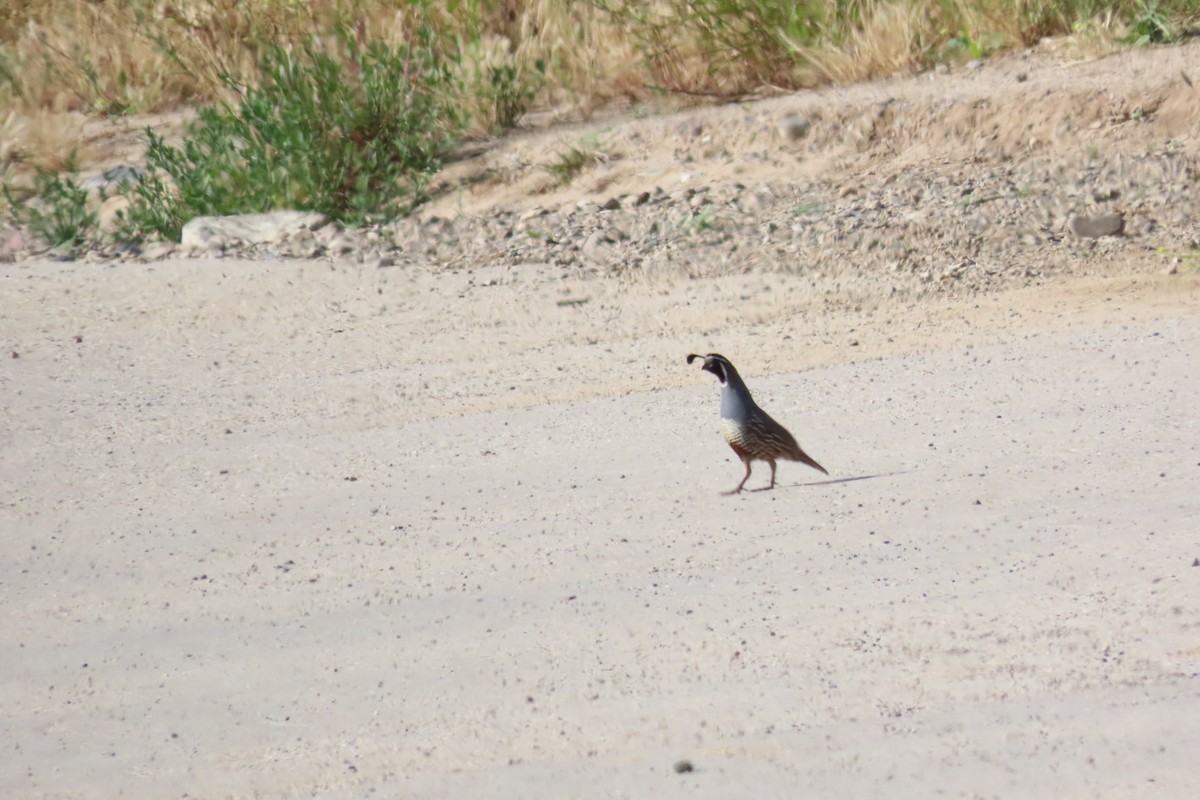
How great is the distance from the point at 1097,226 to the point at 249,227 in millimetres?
4941

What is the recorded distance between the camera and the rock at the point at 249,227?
10164 millimetres

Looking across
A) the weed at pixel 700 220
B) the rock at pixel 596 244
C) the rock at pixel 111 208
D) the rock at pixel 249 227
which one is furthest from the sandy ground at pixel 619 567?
the rock at pixel 111 208

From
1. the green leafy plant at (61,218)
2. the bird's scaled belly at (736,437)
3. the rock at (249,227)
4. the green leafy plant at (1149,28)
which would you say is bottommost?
the green leafy plant at (61,218)

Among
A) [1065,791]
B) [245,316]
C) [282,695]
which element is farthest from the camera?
[245,316]

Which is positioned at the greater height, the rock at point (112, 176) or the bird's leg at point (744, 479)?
the bird's leg at point (744, 479)

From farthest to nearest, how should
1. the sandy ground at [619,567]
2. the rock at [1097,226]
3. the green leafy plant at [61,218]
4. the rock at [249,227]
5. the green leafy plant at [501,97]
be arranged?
the green leafy plant at [501,97] < the green leafy plant at [61,218] < the rock at [249,227] < the rock at [1097,226] < the sandy ground at [619,567]

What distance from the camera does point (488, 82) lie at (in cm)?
1154

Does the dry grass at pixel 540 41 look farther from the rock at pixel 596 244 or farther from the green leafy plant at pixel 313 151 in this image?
the rock at pixel 596 244

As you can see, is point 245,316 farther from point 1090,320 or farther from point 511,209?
point 1090,320

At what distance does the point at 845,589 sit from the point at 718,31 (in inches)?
293

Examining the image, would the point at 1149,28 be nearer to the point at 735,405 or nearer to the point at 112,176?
the point at 735,405

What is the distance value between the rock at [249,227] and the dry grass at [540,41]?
5.52 feet

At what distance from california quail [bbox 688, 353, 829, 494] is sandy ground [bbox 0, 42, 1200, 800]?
181 millimetres

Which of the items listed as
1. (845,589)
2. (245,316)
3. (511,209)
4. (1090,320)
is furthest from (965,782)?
(511,209)
